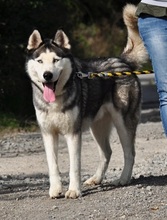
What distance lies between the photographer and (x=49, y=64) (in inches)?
296

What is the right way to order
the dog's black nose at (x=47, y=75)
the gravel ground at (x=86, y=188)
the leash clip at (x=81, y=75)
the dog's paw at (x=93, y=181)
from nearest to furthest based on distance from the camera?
the gravel ground at (x=86, y=188)
the dog's black nose at (x=47, y=75)
the leash clip at (x=81, y=75)
the dog's paw at (x=93, y=181)

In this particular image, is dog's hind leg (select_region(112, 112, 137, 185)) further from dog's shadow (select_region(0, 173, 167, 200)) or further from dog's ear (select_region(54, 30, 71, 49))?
dog's ear (select_region(54, 30, 71, 49))

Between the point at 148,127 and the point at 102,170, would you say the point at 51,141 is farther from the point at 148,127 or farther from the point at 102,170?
the point at 148,127

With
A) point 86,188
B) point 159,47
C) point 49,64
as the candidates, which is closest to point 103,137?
point 86,188

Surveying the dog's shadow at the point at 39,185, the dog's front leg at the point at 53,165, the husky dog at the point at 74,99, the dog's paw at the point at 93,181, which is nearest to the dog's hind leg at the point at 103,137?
the husky dog at the point at 74,99

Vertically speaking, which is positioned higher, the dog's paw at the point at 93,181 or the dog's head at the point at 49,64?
the dog's head at the point at 49,64

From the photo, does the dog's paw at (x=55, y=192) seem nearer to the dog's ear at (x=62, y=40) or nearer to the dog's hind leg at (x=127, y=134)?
the dog's hind leg at (x=127, y=134)

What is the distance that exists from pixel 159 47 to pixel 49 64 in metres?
1.62

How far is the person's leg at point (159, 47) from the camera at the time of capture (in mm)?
6258

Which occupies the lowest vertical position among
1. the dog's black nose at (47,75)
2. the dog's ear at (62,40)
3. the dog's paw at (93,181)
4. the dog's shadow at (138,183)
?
the dog's paw at (93,181)

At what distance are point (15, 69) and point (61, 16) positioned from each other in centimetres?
198

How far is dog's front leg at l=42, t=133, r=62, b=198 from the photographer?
7.34 metres

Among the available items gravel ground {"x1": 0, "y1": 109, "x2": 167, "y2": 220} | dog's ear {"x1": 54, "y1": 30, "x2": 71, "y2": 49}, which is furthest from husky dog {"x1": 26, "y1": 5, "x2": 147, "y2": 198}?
gravel ground {"x1": 0, "y1": 109, "x2": 167, "y2": 220}

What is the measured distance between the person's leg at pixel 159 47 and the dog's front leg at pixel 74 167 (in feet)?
4.62
